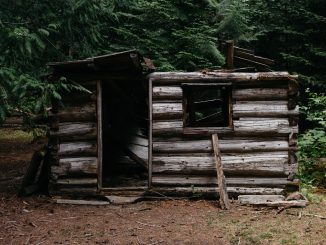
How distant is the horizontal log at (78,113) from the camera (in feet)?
34.9

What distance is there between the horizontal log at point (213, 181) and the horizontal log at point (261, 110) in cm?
166

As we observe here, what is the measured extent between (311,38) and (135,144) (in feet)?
32.2

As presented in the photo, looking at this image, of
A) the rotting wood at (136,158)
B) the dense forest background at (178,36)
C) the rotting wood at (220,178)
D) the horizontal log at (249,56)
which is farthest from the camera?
the horizontal log at (249,56)

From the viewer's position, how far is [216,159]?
10148 millimetres

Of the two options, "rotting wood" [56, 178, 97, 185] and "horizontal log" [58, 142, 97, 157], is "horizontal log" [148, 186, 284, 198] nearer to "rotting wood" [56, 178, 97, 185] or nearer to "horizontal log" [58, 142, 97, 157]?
"rotting wood" [56, 178, 97, 185]

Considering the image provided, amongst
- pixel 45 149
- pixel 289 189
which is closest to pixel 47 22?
pixel 45 149

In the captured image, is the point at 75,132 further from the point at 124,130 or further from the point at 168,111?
the point at 124,130

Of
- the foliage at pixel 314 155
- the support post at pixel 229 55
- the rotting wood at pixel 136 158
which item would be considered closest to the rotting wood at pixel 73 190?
the rotting wood at pixel 136 158

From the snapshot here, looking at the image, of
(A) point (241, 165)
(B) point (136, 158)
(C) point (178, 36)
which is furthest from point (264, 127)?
(C) point (178, 36)

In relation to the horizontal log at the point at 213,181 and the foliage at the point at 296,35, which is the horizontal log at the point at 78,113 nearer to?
the horizontal log at the point at 213,181

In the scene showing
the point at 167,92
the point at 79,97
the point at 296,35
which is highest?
the point at 296,35

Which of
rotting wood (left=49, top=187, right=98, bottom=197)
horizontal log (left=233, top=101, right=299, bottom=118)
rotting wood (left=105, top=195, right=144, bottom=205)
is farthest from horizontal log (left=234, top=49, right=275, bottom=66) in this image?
rotting wood (left=49, top=187, right=98, bottom=197)

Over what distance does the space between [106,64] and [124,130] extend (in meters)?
3.61

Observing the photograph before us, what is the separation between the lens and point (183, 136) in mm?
10570
